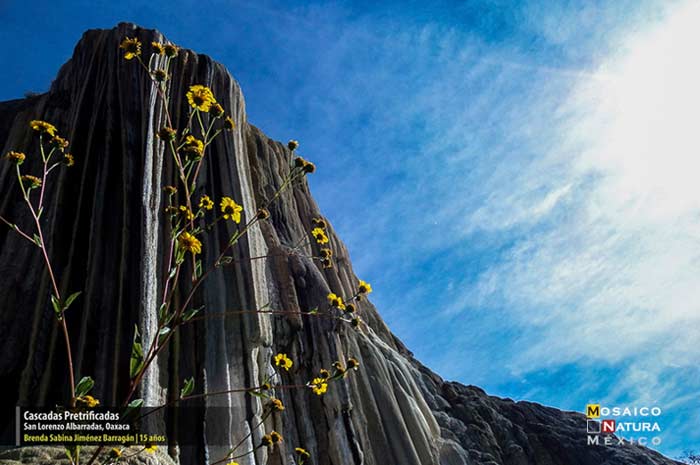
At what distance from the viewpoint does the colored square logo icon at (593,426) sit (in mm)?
14258

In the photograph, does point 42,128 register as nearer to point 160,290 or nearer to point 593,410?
point 160,290

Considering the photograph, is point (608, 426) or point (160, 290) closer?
point (160, 290)

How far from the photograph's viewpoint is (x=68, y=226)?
6766mm


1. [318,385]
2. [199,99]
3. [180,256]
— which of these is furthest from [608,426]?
[180,256]

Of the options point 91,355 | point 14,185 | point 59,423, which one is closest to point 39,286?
point 91,355

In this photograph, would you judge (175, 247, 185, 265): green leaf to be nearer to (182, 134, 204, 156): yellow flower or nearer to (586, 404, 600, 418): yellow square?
(182, 134, 204, 156): yellow flower

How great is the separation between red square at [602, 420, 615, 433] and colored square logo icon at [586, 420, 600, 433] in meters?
0.22

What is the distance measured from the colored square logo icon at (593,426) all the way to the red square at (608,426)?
22 cm

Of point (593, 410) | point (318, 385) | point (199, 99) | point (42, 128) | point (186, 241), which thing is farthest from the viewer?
point (593, 410)

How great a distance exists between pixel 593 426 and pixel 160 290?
1374cm

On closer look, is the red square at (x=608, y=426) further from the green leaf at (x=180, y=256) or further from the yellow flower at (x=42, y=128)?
the yellow flower at (x=42, y=128)

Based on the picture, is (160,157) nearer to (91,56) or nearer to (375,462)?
(91,56)

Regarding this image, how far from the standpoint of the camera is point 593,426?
14.5m

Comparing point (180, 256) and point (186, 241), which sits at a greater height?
point (186, 241)
